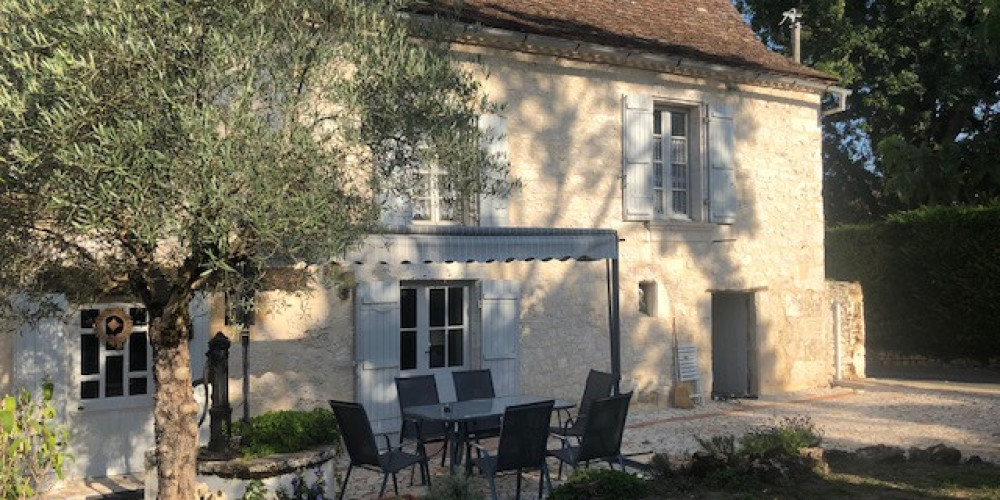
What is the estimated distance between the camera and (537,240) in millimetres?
8758

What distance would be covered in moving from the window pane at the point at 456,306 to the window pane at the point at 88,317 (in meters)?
3.64

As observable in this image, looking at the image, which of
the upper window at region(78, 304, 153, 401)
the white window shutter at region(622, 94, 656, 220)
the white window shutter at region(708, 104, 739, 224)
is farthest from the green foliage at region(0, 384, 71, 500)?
the white window shutter at region(708, 104, 739, 224)

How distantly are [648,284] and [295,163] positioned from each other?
7.78 meters

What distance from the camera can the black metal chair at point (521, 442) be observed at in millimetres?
6629

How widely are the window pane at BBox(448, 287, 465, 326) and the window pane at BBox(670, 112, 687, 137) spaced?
155 inches

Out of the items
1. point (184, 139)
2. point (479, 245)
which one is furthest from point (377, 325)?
point (184, 139)

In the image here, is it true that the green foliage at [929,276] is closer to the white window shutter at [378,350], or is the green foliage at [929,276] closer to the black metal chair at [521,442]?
A: the white window shutter at [378,350]

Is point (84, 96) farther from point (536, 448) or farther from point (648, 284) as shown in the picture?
point (648, 284)

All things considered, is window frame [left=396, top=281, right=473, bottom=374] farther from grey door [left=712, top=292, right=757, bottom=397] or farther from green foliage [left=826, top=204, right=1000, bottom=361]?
green foliage [left=826, top=204, right=1000, bottom=361]

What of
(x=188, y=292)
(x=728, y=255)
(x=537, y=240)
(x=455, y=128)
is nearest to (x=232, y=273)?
(x=188, y=292)

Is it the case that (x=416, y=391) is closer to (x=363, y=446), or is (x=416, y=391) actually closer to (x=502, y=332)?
(x=363, y=446)

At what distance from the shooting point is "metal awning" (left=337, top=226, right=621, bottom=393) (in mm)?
8102

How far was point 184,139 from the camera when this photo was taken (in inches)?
185

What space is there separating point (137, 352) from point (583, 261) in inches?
195
